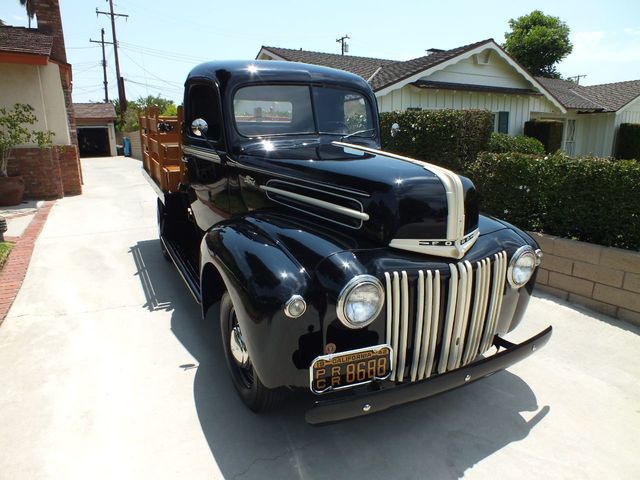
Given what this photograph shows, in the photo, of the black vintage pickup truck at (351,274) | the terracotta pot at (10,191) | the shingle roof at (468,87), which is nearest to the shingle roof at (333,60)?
the shingle roof at (468,87)

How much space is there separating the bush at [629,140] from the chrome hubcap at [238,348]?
20.9 metres

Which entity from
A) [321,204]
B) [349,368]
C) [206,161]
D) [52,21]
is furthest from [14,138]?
[349,368]

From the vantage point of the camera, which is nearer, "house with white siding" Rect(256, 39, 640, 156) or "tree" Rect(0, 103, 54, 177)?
"tree" Rect(0, 103, 54, 177)

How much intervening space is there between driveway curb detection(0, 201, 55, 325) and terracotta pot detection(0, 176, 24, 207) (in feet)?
5.86

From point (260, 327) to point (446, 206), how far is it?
1170 mm

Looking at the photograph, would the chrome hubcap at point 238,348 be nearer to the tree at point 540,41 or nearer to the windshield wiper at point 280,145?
the windshield wiper at point 280,145

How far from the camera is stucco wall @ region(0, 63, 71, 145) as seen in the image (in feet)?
31.7

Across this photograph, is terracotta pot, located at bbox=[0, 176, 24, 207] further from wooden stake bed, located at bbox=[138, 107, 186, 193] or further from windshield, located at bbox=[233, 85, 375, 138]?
windshield, located at bbox=[233, 85, 375, 138]

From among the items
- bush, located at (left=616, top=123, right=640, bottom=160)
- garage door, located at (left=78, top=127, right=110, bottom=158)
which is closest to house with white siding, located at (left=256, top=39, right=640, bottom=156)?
bush, located at (left=616, top=123, right=640, bottom=160)

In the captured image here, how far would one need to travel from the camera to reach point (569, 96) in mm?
19938

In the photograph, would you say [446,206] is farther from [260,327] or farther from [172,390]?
[172,390]

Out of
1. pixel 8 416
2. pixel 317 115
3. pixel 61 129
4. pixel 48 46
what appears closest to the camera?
pixel 8 416

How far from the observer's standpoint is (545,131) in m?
15.6

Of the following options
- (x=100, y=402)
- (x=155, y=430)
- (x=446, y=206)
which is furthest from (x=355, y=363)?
(x=100, y=402)
